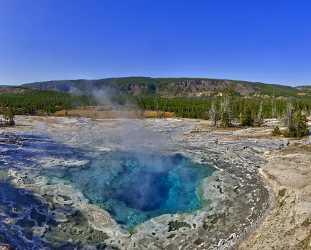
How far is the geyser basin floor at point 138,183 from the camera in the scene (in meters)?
33.0

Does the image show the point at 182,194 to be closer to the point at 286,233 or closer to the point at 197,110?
the point at 286,233

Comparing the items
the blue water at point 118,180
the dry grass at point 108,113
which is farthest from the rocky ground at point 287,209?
the dry grass at point 108,113

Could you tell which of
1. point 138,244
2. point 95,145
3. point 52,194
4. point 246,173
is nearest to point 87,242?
point 138,244

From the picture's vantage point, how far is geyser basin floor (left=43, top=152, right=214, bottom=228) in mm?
32969

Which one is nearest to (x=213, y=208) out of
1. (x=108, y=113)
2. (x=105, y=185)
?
(x=105, y=185)

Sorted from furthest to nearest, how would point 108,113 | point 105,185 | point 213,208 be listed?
point 108,113
point 105,185
point 213,208

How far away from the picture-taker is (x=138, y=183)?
41531mm

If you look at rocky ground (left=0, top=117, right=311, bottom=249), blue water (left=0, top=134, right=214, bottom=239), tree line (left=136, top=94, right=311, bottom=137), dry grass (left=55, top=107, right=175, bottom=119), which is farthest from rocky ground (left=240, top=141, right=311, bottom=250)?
dry grass (left=55, top=107, right=175, bottom=119)

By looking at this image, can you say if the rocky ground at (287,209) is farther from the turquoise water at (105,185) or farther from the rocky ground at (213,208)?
the turquoise water at (105,185)

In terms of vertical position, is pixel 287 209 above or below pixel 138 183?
above

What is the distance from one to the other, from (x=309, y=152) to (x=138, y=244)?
1330 inches

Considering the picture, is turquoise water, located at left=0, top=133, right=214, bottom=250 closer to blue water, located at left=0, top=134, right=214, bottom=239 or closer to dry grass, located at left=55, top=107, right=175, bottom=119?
blue water, located at left=0, top=134, right=214, bottom=239

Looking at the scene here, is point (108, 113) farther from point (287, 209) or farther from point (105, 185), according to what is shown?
point (287, 209)

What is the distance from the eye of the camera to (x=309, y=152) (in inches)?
2044
